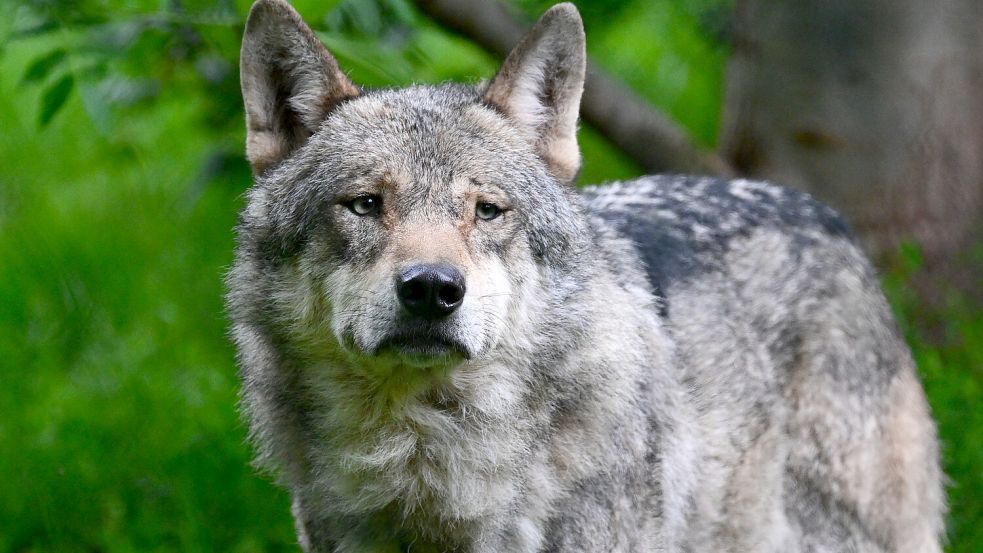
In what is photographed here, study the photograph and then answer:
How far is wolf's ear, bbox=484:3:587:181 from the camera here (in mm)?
4184

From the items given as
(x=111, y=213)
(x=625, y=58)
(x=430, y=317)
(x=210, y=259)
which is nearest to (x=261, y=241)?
(x=430, y=317)

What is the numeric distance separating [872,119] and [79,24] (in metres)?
4.61

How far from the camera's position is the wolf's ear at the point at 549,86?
418 cm

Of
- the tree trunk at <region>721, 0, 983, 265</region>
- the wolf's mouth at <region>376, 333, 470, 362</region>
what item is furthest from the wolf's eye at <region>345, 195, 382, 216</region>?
the tree trunk at <region>721, 0, 983, 265</region>

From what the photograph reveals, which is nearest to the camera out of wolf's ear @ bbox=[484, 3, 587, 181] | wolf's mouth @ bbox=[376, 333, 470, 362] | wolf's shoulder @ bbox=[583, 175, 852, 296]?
wolf's mouth @ bbox=[376, 333, 470, 362]

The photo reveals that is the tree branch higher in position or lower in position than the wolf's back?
higher

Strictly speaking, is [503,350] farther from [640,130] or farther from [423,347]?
[640,130]

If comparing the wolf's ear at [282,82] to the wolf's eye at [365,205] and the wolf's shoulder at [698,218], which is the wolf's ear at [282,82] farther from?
the wolf's shoulder at [698,218]

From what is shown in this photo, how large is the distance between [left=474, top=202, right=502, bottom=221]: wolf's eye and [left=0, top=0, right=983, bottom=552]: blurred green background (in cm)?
92

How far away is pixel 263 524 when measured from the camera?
19.2ft

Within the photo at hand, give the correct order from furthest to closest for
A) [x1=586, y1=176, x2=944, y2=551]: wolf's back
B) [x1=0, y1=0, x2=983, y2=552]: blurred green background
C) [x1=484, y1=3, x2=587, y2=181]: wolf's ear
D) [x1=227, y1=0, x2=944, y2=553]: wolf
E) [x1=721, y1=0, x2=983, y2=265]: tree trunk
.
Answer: [x1=721, y1=0, x2=983, y2=265]: tree trunk → [x1=0, y1=0, x2=983, y2=552]: blurred green background → [x1=586, y1=176, x2=944, y2=551]: wolf's back → [x1=484, y1=3, x2=587, y2=181]: wolf's ear → [x1=227, y1=0, x2=944, y2=553]: wolf

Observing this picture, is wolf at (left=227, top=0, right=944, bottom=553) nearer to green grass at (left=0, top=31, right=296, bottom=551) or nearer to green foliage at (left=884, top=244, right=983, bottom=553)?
green foliage at (left=884, top=244, right=983, bottom=553)

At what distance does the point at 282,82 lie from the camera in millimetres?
4250

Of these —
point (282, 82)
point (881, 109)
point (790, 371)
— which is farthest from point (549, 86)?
point (881, 109)
